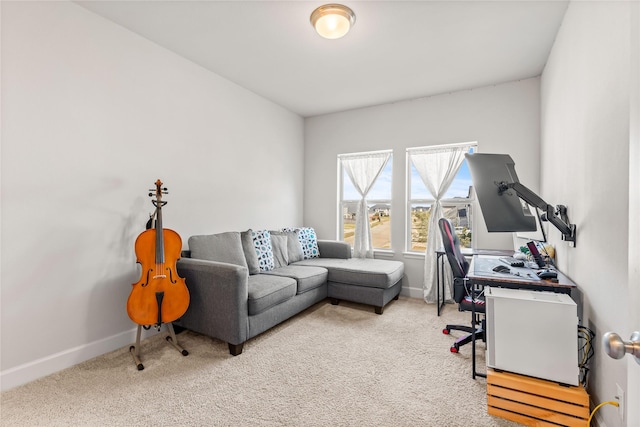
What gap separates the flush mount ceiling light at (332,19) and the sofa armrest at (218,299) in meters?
2.00

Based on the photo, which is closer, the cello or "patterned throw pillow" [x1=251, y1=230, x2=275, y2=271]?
the cello

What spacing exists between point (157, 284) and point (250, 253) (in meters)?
1.16

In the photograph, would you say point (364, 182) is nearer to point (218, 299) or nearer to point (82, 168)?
point (218, 299)

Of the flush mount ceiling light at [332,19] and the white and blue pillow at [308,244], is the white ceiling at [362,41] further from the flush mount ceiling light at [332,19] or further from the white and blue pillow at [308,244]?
the white and blue pillow at [308,244]

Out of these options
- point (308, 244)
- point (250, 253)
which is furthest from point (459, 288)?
point (308, 244)

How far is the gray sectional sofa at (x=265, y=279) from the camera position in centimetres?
243

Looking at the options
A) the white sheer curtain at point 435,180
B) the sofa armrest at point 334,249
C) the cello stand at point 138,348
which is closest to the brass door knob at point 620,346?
the cello stand at point 138,348

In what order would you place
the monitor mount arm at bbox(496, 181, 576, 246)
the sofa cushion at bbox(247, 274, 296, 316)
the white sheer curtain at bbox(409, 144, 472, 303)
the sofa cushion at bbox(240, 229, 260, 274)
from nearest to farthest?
the monitor mount arm at bbox(496, 181, 576, 246) < the sofa cushion at bbox(247, 274, 296, 316) < the sofa cushion at bbox(240, 229, 260, 274) < the white sheer curtain at bbox(409, 144, 472, 303)

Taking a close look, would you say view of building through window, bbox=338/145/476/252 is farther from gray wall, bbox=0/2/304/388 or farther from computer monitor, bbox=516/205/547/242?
gray wall, bbox=0/2/304/388

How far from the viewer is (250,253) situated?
3.31 meters

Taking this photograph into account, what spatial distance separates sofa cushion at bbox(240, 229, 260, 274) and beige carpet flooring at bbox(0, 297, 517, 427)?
0.73 metres

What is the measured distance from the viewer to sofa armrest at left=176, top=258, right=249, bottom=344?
7.83 feet

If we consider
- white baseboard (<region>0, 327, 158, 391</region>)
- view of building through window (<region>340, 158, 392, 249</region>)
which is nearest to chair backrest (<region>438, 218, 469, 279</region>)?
view of building through window (<region>340, 158, 392, 249</region>)

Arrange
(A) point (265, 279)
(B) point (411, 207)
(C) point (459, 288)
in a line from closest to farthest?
(C) point (459, 288)
(A) point (265, 279)
(B) point (411, 207)
